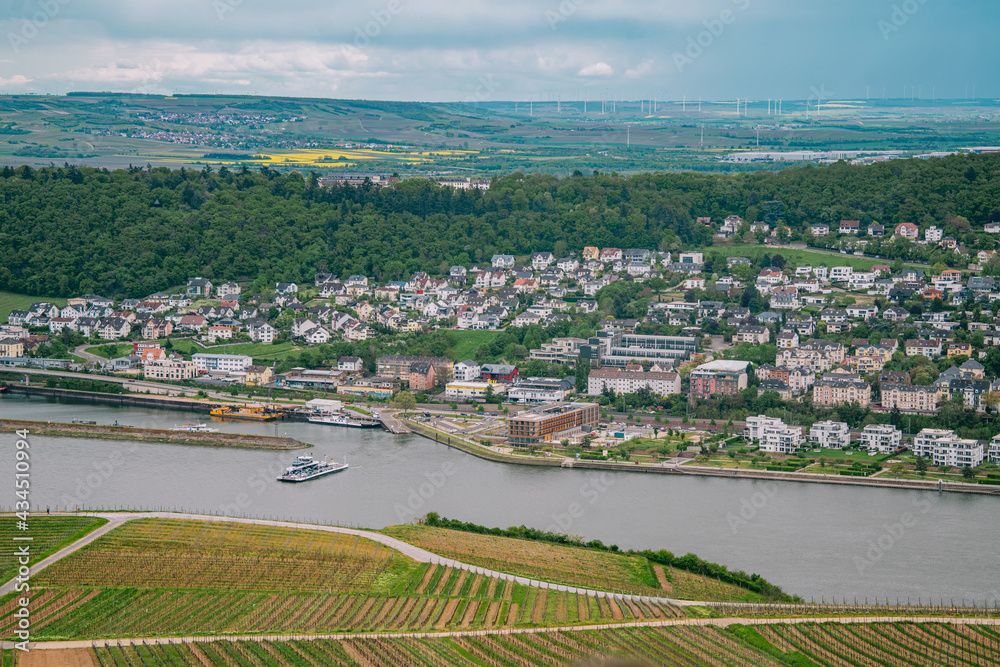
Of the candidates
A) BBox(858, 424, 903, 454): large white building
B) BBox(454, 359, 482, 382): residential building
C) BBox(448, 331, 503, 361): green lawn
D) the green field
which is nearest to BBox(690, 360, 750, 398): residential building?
BBox(858, 424, 903, 454): large white building

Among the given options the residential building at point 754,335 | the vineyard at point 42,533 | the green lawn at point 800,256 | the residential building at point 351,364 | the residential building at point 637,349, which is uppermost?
the green lawn at point 800,256

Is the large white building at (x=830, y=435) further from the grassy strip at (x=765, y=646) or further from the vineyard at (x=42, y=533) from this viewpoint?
the vineyard at (x=42, y=533)

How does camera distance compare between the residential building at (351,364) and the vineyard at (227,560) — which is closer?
the vineyard at (227,560)

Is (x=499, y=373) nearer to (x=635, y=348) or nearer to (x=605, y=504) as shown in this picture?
(x=635, y=348)

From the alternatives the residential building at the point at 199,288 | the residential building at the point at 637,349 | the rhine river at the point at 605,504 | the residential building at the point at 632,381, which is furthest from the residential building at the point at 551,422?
the residential building at the point at 199,288

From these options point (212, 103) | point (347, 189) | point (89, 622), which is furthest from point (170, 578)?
point (212, 103)

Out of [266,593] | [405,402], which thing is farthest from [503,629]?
[405,402]

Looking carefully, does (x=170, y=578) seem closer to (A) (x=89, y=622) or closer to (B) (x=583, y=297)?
(A) (x=89, y=622)
